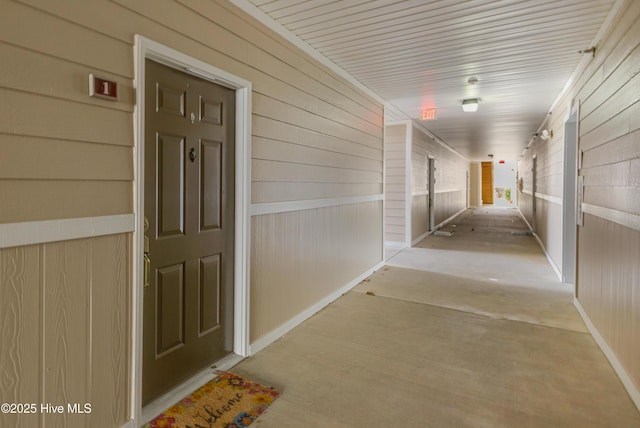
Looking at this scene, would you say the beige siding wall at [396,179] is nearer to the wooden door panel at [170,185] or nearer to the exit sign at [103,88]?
the wooden door panel at [170,185]

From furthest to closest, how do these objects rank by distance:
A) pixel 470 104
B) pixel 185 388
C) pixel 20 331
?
pixel 470 104
pixel 185 388
pixel 20 331

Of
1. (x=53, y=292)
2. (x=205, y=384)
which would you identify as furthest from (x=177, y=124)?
(x=205, y=384)

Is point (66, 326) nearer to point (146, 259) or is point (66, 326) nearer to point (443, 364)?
point (146, 259)

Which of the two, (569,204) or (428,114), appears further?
(428,114)

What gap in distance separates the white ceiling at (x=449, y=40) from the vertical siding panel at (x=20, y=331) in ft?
6.62

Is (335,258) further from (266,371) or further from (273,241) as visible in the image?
(266,371)

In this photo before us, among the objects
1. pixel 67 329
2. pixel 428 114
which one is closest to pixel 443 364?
pixel 67 329

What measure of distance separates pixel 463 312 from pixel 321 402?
2021 millimetres

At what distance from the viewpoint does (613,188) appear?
97.3 inches

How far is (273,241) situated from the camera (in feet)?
9.52

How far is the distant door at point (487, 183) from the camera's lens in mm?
20656

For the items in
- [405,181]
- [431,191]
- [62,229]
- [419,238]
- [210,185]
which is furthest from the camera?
[431,191]

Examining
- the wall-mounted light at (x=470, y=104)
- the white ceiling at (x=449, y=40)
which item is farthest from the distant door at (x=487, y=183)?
the wall-mounted light at (x=470, y=104)

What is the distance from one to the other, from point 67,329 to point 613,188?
3.24 meters
